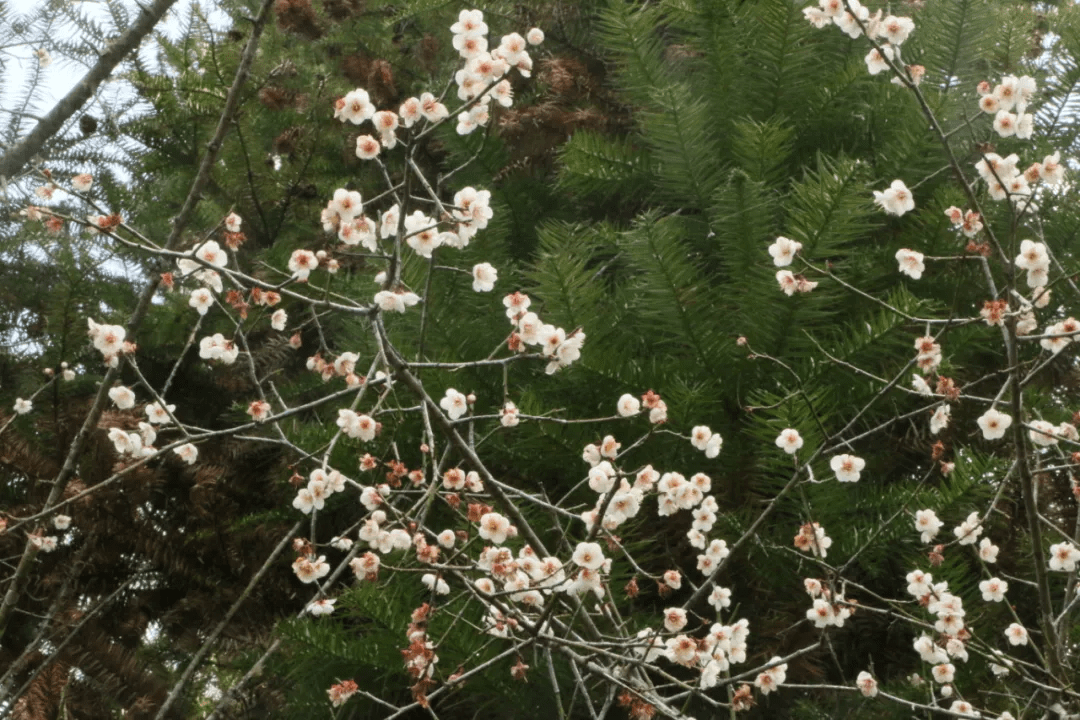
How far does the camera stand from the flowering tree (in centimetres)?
156

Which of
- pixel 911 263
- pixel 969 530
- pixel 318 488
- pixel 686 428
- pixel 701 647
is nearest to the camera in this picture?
pixel 701 647

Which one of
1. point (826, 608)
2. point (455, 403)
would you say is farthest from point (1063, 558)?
point (455, 403)

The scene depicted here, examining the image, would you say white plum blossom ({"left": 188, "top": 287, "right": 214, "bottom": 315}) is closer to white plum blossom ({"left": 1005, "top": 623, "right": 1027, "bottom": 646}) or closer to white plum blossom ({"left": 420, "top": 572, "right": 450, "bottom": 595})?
white plum blossom ({"left": 420, "top": 572, "right": 450, "bottom": 595})

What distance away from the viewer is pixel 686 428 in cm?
196

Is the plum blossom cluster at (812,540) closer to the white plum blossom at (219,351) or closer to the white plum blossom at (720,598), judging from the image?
the white plum blossom at (720,598)

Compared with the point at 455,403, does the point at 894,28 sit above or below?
above

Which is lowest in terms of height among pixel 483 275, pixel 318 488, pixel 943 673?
pixel 943 673

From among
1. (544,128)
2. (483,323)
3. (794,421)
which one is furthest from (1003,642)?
(544,128)

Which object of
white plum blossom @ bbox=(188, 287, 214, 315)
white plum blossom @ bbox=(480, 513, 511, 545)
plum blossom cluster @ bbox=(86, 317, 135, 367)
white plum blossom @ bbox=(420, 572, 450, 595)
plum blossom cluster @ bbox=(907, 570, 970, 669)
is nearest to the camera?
white plum blossom @ bbox=(420, 572, 450, 595)

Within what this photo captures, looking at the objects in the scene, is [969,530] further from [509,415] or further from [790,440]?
[509,415]

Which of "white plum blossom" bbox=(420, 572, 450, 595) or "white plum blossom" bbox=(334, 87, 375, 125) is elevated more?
"white plum blossom" bbox=(334, 87, 375, 125)

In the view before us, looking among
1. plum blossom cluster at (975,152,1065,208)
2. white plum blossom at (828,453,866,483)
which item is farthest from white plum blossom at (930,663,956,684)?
plum blossom cluster at (975,152,1065,208)

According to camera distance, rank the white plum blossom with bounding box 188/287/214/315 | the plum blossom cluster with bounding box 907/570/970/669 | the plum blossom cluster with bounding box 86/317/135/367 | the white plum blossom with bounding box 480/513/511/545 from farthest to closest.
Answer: the white plum blossom with bounding box 188/287/214/315
the plum blossom cluster with bounding box 86/317/135/367
the plum blossom cluster with bounding box 907/570/970/669
the white plum blossom with bounding box 480/513/511/545

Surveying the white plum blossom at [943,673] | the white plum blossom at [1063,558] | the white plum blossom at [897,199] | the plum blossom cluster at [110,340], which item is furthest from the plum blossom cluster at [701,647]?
the plum blossom cluster at [110,340]
